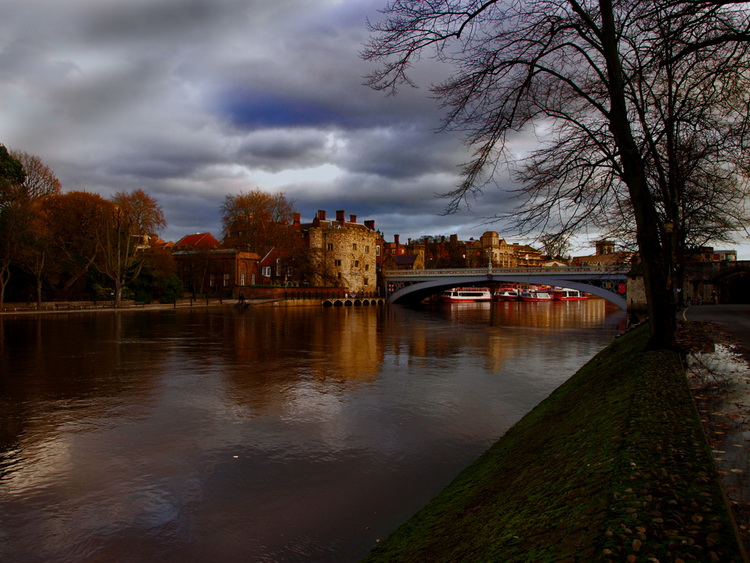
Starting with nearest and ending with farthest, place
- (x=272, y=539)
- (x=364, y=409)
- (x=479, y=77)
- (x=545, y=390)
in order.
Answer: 1. (x=272, y=539)
2. (x=479, y=77)
3. (x=364, y=409)
4. (x=545, y=390)

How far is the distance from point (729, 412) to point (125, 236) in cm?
4895

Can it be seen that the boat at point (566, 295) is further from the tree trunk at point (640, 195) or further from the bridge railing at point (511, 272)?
the tree trunk at point (640, 195)

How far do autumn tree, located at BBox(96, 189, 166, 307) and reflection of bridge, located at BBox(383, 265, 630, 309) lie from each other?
3269cm

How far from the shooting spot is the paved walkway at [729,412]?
358cm

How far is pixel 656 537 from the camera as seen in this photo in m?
2.85

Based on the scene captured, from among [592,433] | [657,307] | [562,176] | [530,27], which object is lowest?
[592,433]

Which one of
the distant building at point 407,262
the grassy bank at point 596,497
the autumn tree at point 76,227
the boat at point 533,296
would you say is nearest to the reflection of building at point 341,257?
the distant building at point 407,262

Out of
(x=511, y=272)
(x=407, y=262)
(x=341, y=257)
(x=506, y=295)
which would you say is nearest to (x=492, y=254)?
(x=506, y=295)

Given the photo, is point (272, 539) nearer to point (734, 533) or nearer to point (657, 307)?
point (734, 533)

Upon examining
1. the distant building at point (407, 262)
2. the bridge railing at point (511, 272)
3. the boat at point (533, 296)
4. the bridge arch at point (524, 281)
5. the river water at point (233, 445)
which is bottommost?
the river water at point (233, 445)

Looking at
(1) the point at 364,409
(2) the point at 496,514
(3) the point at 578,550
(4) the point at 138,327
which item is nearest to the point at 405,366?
(1) the point at 364,409

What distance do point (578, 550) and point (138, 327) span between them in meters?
29.6

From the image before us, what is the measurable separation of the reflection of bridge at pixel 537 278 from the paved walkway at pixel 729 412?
91.6 ft

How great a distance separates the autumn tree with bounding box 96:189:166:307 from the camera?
43716 millimetres
